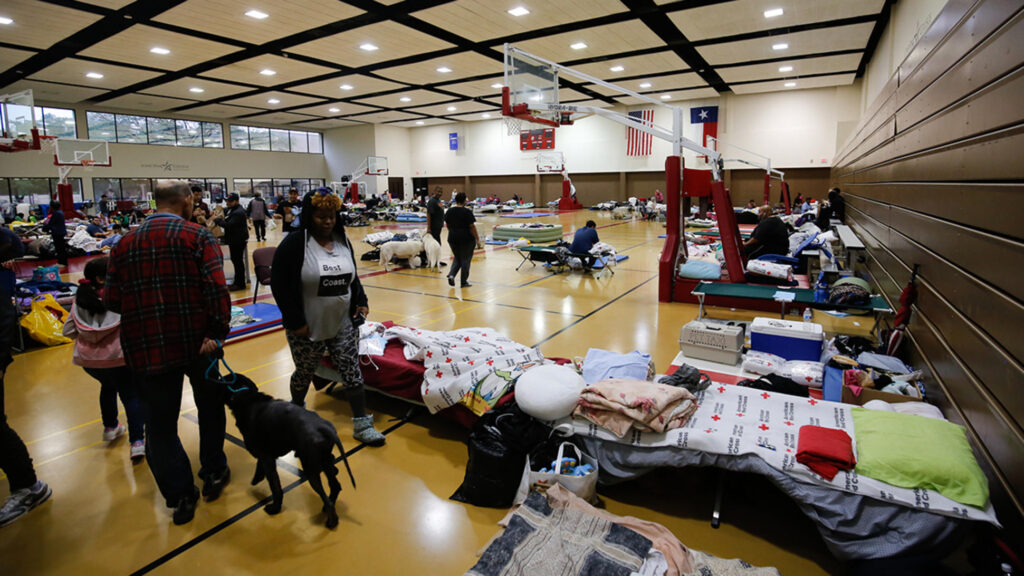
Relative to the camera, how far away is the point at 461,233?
845 centimetres

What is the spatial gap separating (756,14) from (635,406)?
40.3 ft

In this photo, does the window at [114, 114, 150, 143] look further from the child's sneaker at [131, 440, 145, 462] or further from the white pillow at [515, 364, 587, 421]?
the white pillow at [515, 364, 587, 421]

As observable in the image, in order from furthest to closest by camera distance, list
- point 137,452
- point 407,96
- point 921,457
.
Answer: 1. point 407,96
2. point 137,452
3. point 921,457

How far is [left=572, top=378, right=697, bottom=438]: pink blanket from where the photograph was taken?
2898 millimetres

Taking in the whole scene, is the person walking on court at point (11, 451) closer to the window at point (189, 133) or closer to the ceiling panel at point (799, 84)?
the ceiling panel at point (799, 84)

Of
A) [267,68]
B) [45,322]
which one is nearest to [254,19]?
[267,68]

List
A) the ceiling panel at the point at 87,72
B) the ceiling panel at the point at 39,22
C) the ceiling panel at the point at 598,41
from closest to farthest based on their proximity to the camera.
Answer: the ceiling panel at the point at 39,22 < the ceiling panel at the point at 598,41 < the ceiling panel at the point at 87,72

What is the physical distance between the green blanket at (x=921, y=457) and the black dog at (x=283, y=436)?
2649 millimetres

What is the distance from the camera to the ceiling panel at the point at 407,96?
21.5m

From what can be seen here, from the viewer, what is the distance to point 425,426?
396 cm

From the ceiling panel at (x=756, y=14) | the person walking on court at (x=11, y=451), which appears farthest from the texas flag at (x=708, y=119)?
the person walking on court at (x=11, y=451)

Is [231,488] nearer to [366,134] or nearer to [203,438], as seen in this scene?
[203,438]

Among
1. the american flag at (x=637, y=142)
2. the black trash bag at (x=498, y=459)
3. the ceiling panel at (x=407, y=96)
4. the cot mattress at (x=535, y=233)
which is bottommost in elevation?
the black trash bag at (x=498, y=459)

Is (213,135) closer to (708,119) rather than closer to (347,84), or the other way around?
(347,84)
